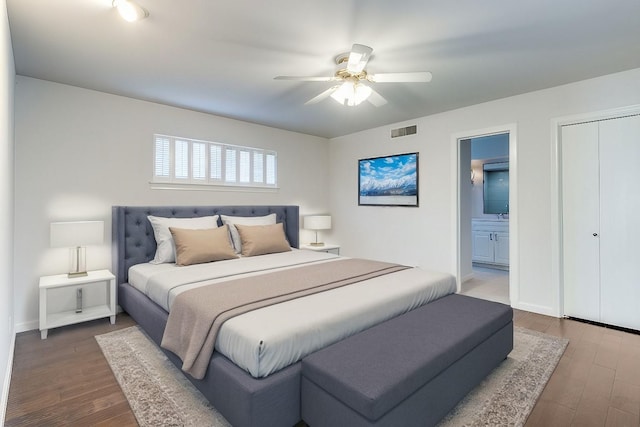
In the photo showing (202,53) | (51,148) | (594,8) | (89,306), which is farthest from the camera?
(89,306)

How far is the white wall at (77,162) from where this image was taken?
9.86ft

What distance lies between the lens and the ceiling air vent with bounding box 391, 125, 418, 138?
455 centimetres

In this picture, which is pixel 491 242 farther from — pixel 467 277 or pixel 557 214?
pixel 557 214

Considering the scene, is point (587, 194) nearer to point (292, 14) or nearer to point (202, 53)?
point (292, 14)

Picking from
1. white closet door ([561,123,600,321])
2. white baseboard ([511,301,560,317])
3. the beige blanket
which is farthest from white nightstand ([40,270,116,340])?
white closet door ([561,123,600,321])

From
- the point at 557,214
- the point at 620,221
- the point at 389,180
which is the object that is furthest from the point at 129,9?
the point at 620,221

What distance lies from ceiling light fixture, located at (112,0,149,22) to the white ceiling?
0.16ft

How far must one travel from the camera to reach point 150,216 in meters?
3.56

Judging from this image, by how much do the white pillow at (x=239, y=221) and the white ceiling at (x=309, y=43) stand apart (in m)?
1.47

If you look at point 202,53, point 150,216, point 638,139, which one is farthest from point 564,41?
point 150,216

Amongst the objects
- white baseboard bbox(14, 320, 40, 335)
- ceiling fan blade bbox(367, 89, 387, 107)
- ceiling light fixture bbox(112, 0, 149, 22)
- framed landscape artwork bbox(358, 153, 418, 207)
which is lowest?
white baseboard bbox(14, 320, 40, 335)

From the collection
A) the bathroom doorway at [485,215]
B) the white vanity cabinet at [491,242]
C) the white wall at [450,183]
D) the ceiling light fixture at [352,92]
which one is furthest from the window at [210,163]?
the white vanity cabinet at [491,242]

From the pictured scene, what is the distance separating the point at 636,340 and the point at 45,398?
454cm

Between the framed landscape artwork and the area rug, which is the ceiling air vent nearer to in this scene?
the framed landscape artwork
